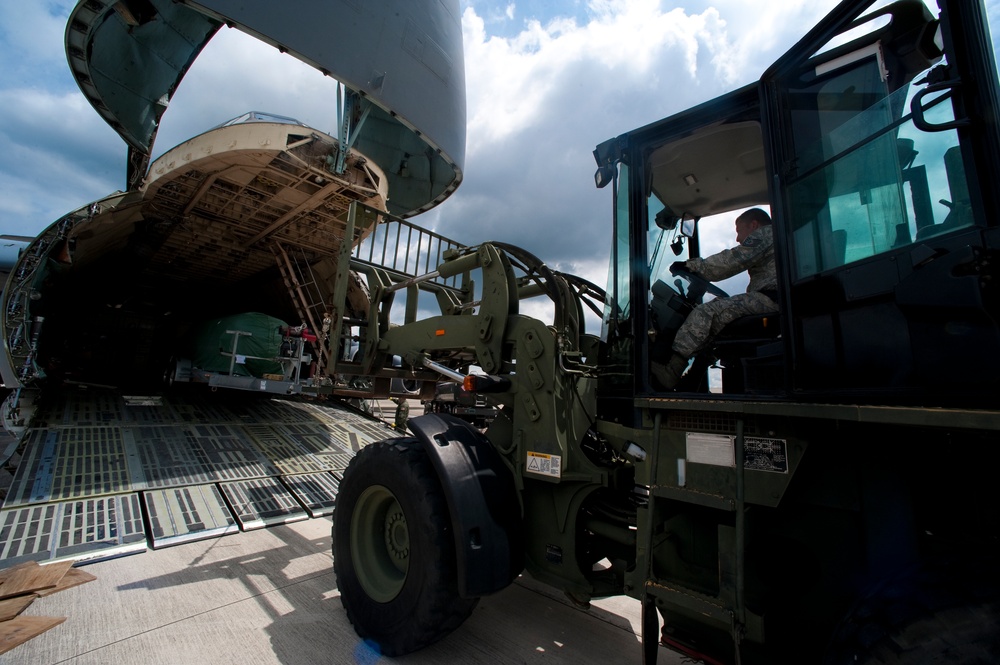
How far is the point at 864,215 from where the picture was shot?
174 centimetres

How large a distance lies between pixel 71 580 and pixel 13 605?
0.40 m

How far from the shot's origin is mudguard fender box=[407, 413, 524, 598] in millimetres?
2387

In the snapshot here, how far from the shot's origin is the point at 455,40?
624 inches

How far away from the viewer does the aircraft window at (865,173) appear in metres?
1.53

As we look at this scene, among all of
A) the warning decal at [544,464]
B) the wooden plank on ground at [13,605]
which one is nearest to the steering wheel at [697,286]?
the warning decal at [544,464]

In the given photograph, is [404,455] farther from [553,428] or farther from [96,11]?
[96,11]

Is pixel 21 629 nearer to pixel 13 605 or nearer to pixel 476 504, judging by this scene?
pixel 13 605

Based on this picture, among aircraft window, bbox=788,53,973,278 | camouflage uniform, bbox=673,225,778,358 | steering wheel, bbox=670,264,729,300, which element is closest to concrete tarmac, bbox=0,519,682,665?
camouflage uniform, bbox=673,225,778,358

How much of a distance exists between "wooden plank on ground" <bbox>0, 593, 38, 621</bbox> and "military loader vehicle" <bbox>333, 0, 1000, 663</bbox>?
183cm

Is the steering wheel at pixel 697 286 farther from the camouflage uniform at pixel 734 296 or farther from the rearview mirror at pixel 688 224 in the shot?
the rearview mirror at pixel 688 224

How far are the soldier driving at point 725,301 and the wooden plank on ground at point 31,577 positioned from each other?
4.13 m

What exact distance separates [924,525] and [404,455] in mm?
2378

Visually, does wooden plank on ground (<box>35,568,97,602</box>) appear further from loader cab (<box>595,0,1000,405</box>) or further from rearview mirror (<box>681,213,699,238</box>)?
rearview mirror (<box>681,213,699,238</box>)

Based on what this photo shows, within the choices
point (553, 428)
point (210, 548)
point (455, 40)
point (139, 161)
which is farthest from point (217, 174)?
point (455, 40)
